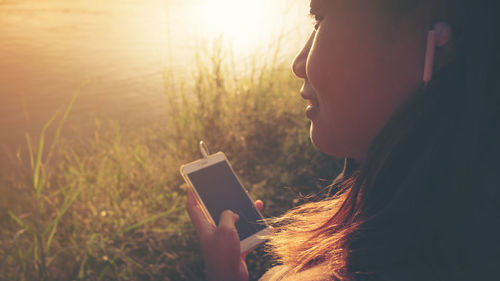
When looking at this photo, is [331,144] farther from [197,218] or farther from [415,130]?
[197,218]

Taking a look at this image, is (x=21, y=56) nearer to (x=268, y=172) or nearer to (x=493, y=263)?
(x=268, y=172)

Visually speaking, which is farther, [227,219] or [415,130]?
[227,219]

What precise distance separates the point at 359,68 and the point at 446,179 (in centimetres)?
27

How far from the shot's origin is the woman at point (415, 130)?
0.55 metres

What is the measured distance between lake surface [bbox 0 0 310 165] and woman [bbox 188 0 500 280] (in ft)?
6.57

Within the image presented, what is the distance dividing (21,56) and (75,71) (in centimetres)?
64

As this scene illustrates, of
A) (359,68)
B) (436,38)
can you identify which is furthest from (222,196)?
(436,38)

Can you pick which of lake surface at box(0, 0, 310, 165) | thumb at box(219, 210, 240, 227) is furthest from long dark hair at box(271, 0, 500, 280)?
lake surface at box(0, 0, 310, 165)

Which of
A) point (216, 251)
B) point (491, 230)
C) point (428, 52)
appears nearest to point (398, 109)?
point (428, 52)

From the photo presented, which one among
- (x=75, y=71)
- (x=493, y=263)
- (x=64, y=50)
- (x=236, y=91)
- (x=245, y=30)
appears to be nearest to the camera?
(x=493, y=263)

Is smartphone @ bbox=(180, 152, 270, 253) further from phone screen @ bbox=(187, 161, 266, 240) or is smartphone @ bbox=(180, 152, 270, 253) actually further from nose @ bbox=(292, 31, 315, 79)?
nose @ bbox=(292, 31, 315, 79)

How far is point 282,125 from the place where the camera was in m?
2.87

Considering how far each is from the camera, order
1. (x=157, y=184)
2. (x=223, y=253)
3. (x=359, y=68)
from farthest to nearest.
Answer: (x=157, y=184) → (x=223, y=253) → (x=359, y=68)

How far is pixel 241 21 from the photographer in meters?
3.79
